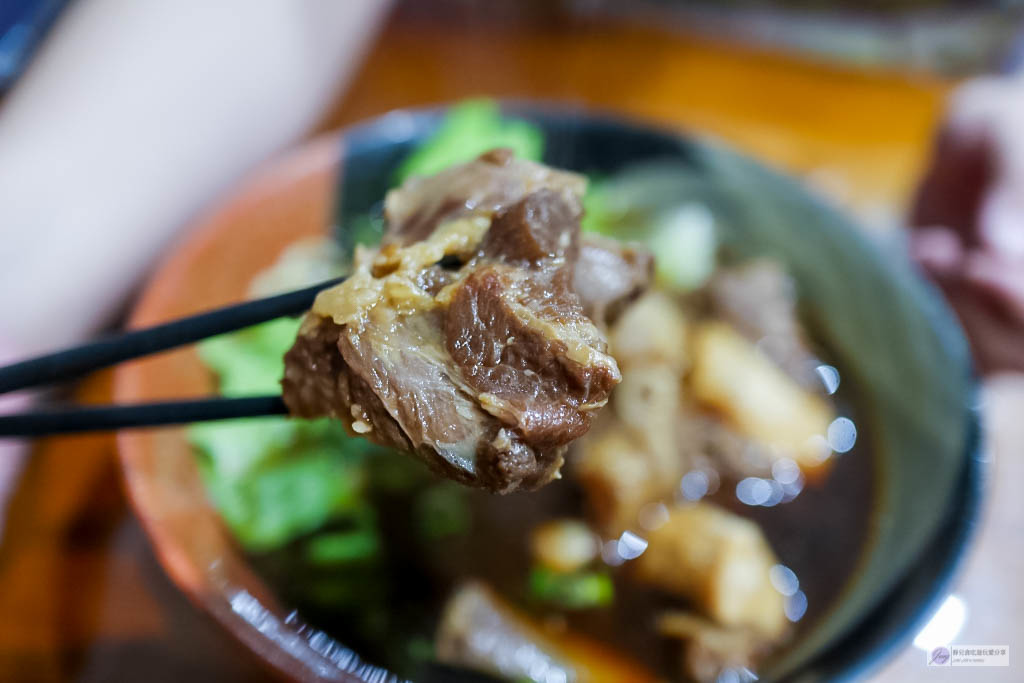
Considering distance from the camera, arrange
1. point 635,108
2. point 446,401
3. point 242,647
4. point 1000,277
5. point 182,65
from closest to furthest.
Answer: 1. point 446,401
2. point 242,647
3. point 1000,277
4. point 182,65
5. point 635,108

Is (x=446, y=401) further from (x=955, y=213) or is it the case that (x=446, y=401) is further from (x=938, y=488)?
(x=955, y=213)

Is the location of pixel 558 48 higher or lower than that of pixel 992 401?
higher

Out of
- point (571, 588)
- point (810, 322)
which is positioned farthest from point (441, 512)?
point (810, 322)

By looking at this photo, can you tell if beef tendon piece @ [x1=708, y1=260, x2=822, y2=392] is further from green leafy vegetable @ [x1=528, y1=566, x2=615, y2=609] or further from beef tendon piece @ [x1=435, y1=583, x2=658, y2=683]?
beef tendon piece @ [x1=435, y1=583, x2=658, y2=683]

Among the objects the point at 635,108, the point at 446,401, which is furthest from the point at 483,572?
the point at 635,108

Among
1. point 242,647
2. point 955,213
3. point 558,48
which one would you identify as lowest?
point 955,213
